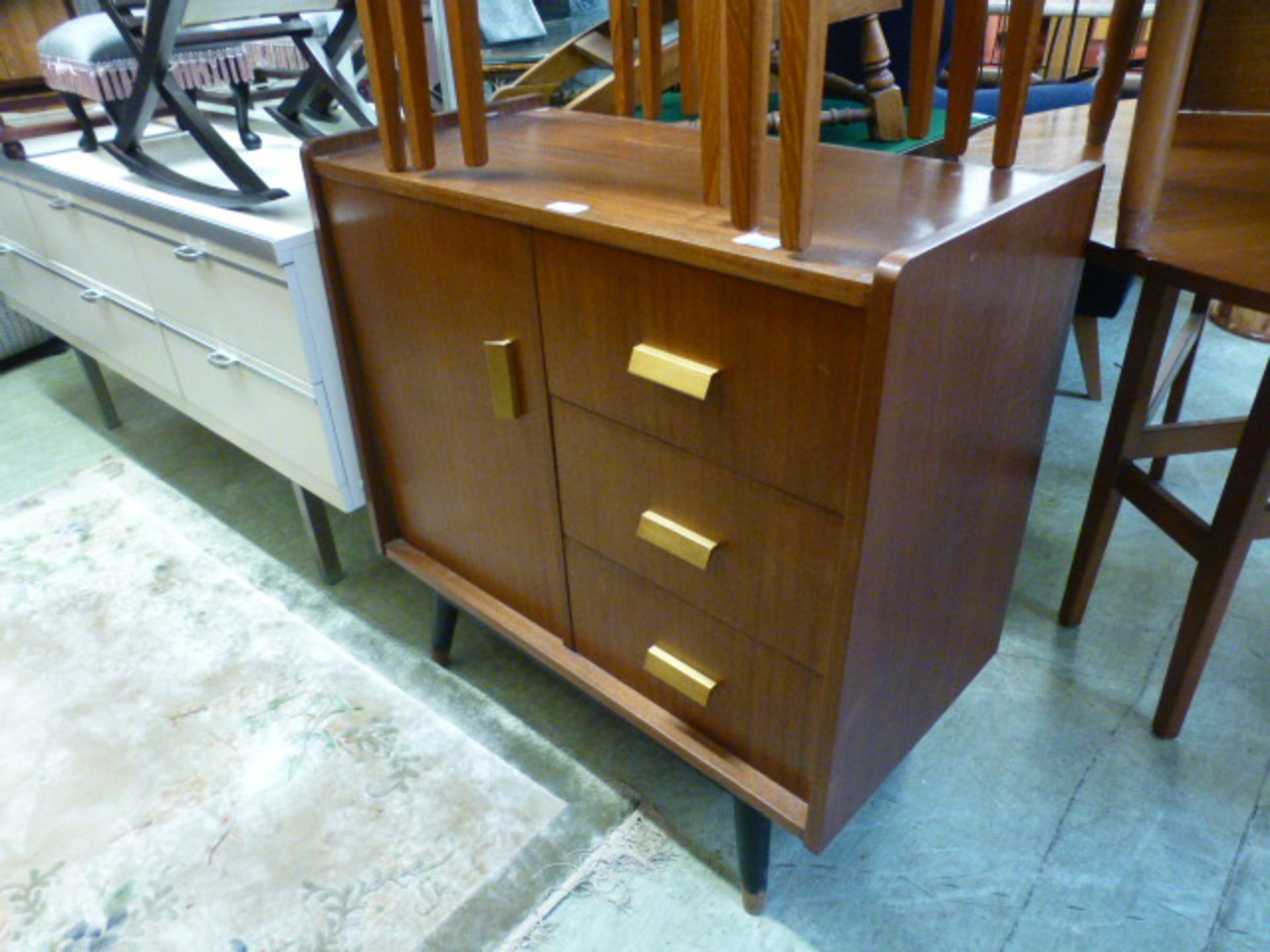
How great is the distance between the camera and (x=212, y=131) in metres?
1.46

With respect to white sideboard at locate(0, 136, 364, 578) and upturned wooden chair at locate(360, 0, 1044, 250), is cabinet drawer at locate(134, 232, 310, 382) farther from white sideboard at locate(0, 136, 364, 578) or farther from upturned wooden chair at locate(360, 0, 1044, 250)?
upturned wooden chair at locate(360, 0, 1044, 250)

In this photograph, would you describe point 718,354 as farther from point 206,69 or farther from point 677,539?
point 206,69

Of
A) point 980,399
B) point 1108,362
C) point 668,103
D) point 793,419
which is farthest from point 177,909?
point 1108,362

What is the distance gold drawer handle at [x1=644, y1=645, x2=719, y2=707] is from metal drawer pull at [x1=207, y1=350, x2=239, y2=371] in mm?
901

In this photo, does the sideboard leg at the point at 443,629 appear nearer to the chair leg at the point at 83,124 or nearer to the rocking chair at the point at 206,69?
the rocking chair at the point at 206,69

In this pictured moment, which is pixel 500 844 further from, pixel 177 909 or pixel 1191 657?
pixel 1191 657

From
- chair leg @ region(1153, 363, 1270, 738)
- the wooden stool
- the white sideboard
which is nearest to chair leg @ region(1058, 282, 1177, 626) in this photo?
the wooden stool

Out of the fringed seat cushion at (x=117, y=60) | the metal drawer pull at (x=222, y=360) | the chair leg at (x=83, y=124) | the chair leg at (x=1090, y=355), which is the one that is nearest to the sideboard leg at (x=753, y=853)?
the metal drawer pull at (x=222, y=360)

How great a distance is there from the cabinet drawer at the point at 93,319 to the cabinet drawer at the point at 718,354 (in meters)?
1.16

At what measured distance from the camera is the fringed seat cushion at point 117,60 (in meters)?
1.61

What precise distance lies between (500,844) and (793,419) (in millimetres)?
733

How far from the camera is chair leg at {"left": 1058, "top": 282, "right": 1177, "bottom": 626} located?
3.95 ft

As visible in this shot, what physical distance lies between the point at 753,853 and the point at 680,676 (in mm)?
229

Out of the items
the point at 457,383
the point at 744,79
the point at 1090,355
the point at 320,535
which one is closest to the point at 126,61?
the point at 320,535
